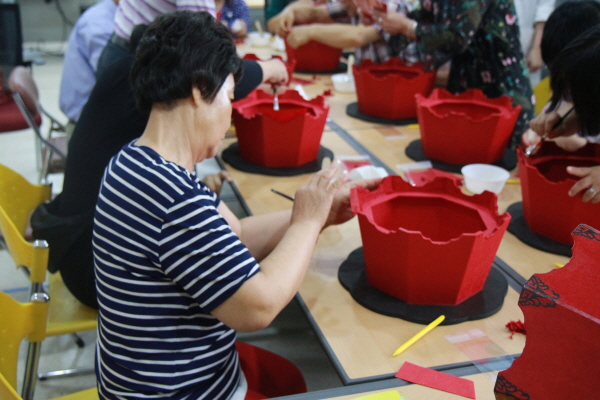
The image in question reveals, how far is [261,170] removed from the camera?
1775 mm

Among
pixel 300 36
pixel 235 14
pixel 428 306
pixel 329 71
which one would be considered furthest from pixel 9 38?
pixel 428 306

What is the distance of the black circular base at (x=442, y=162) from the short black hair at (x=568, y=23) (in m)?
0.32

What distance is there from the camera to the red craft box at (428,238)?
3.43 ft

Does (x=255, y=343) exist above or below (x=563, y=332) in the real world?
below

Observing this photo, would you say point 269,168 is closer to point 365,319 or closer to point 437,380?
point 365,319

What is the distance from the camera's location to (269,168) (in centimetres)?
179

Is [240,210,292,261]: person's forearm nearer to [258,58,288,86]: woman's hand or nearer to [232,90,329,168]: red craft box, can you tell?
[232,90,329,168]: red craft box

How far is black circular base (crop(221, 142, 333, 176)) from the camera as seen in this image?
1.76 m

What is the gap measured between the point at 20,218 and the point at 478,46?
1725mm

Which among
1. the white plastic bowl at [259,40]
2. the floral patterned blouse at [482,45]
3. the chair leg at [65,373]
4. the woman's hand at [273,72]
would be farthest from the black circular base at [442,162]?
the white plastic bowl at [259,40]

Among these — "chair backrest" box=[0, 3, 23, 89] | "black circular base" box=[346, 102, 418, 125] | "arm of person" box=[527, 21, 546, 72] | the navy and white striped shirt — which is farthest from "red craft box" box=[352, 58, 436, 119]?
"chair backrest" box=[0, 3, 23, 89]

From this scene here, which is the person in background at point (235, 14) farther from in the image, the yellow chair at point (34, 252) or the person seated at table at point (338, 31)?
the yellow chair at point (34, 252)

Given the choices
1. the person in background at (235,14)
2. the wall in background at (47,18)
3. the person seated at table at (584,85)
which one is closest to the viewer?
the person seated at table at (584,85)

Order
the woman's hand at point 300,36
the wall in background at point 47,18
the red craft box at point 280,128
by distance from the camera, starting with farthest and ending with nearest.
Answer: the wall in background at point 47,18 < the woman's hand at point 300,36 < the red craft box at point 280,128
